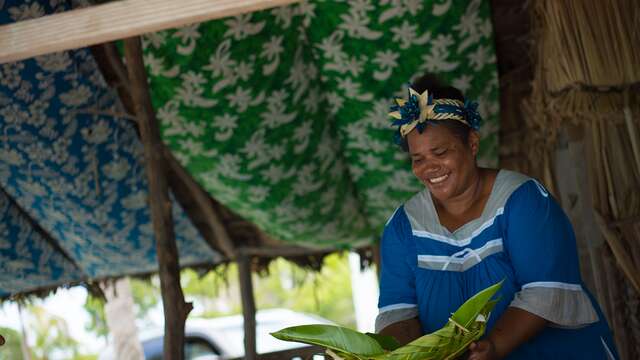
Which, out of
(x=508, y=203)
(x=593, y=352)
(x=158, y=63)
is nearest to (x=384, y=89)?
(x=158, y=63)

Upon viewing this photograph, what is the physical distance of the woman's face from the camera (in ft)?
8.96

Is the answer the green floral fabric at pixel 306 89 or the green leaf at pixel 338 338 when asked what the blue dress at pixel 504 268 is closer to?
the green leaf at pixel 338 338

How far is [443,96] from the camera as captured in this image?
277 cm

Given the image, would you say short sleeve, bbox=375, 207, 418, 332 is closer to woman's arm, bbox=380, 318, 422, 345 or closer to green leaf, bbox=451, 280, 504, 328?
woman's arm, bbox=380, 318, 422, 345

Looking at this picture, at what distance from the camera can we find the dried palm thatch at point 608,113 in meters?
3.49

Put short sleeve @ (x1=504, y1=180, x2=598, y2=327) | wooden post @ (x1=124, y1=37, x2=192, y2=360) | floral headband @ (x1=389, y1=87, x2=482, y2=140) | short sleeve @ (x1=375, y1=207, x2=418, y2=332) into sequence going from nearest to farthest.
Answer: short sleeve @ (x1=504, y1=180, x2=598, y2=327) < floral headband @ (x1=389, y1=87, x2=482, y2=140) < short sleeve @ (x1=375, y1=207, x2=418, y2=332) < wooden post @ (x1=124, y1=37, x2=192, y2=360)

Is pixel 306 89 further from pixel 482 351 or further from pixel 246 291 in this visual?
pixel 482 351

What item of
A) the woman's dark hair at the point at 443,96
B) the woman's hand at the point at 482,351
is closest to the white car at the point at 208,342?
the woman's dark hair at the point at 443,96

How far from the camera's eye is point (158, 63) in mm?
3906

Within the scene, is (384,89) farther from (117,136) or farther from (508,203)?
(508,203)

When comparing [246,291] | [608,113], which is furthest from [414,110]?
[246,291]

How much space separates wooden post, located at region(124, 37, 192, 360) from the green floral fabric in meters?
0.16

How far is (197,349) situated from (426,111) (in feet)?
22.0

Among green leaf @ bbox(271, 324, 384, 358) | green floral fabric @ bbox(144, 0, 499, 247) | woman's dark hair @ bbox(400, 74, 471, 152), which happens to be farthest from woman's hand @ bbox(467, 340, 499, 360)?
green floral fabric @ bbox(144, 0, 499, 247)
